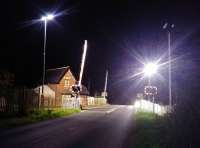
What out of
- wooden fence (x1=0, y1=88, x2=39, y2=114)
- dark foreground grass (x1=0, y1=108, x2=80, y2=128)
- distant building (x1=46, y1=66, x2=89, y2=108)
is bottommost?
dark foreground grass (x1=0, y1=108, x2=80, y2=128)

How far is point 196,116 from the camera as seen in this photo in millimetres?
11008

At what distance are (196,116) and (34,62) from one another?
6732cm

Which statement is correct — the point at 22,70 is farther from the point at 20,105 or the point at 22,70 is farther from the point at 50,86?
the point at 20,105

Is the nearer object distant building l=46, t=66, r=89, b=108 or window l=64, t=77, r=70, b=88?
distant building l=46, t=66, r=89, b=108

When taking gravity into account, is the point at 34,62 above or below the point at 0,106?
above

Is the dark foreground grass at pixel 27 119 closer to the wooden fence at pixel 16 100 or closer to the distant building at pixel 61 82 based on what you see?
the wooden fence at pixel 16 100

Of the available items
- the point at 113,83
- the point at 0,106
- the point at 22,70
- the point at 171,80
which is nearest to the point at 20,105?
the point at 0,106

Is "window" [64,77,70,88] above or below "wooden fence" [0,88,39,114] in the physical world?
above

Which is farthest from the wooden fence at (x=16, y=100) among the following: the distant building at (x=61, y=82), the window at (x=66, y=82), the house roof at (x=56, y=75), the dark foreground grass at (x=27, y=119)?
the window at (x=66, y=82)

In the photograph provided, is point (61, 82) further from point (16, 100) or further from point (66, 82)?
point (16, 100)

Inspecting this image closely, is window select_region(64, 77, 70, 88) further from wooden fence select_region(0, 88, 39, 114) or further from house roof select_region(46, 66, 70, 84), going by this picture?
wooden fence select_region(0, 88, 39, 114)

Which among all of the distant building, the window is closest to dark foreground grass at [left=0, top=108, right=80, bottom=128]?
the distant building

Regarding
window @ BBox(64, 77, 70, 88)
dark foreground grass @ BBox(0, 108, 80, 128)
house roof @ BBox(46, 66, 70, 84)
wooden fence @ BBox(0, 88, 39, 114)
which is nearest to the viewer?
dark foreground grass @ BBox(0, 108, 80, 128)

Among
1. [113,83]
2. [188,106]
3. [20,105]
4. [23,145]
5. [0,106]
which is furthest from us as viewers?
[113,83]
